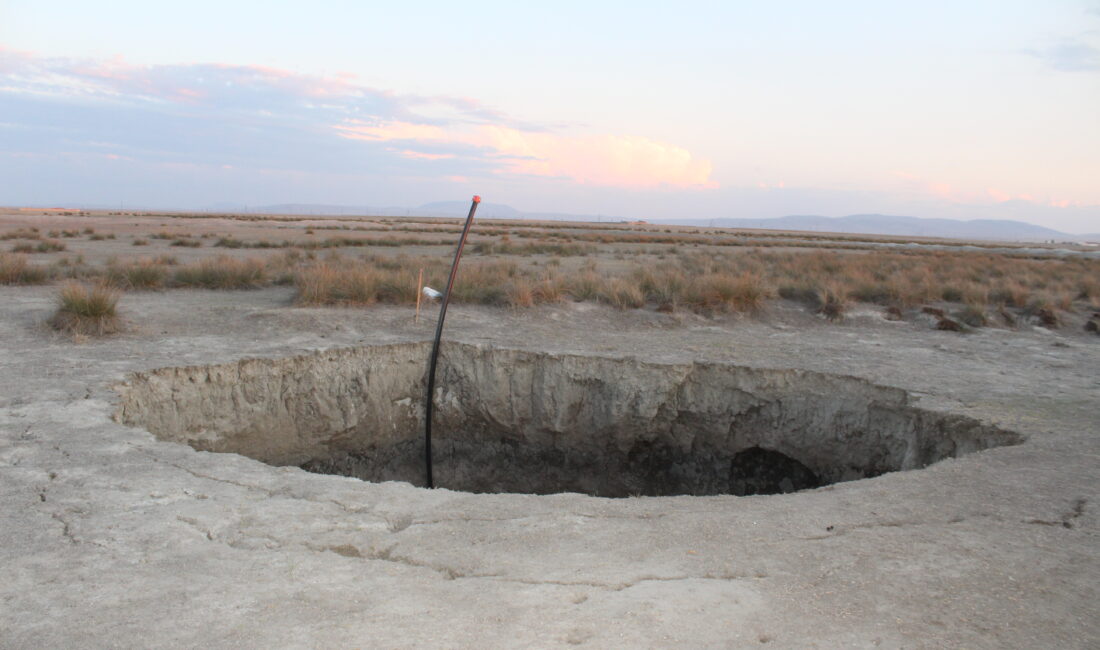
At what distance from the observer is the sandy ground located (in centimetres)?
305

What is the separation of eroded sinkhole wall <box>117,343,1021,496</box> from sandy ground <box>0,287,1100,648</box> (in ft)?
4.87

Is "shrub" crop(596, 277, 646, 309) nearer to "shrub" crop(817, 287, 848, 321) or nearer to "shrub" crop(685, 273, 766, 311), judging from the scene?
"shrub" crop(685, 273, 766, 311)

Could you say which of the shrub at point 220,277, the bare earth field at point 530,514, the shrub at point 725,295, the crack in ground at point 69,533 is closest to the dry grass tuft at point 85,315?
the bare earth field at point 530,514

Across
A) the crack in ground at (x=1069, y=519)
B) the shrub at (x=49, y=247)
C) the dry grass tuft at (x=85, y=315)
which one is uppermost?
the shrub at (x=49, y=247)

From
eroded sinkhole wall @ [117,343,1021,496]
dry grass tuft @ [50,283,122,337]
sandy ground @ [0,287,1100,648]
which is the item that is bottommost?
eroded sinkhole wall @ [117,343,1021,496]

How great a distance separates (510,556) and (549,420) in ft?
16.8

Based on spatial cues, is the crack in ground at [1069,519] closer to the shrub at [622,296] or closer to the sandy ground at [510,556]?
the sandy ground at [510,556]

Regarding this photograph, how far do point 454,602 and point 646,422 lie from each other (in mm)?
5603

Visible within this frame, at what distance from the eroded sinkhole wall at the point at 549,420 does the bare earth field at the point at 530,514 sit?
0.04 metres

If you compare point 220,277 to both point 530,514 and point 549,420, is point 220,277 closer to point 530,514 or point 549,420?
point 549,420

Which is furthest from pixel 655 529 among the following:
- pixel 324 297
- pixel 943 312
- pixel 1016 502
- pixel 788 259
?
pixel 788 259

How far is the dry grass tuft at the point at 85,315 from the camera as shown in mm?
8555

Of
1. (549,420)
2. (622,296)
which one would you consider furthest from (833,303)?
(549,420)

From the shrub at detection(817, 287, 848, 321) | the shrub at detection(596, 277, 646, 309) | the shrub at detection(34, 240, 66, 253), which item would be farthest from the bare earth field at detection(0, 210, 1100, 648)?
the shrub at detection(34, 240, 66, 253)
